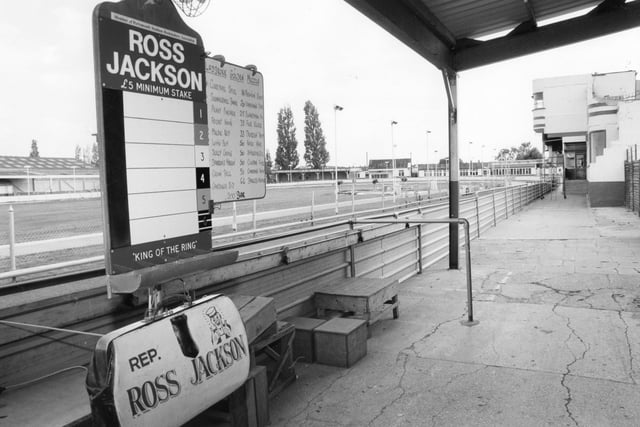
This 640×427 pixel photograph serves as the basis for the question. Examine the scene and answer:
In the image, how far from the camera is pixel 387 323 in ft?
20.2

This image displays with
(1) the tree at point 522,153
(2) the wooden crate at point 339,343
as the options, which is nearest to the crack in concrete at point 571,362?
(2) the wooden crate at point 339,343

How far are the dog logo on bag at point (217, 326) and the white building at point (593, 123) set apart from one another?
25451 millimetres

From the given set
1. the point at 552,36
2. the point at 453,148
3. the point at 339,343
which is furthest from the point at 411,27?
the point at 339,343

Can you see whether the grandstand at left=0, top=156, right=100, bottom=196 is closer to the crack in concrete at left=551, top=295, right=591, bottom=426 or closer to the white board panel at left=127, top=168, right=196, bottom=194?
the white board panel at left=127, top=168, right=196, bottom=194

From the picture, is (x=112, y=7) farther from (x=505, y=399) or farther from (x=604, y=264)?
(x=604, y=264)

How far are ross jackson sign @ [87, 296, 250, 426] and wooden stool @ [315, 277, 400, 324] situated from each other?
7.97ft

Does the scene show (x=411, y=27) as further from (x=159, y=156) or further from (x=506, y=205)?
(x=506, y=205)

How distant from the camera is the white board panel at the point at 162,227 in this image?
293 cm

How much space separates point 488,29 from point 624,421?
6567 millimetres

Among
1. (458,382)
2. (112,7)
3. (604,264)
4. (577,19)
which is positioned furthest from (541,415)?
(604,264)

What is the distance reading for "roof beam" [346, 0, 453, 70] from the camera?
562 cm

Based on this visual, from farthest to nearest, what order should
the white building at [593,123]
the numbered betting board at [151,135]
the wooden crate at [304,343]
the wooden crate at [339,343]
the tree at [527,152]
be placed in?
the tree at [527,152]
the white building at [593,123]
the wooden crate at [304,343]
the wooden crate at [339,343]
the numbered betting board at [151,135]

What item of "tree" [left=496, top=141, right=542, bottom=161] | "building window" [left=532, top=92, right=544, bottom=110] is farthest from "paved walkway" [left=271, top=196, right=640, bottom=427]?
"tree" [left=496, top=141, right=542, bottom=161]

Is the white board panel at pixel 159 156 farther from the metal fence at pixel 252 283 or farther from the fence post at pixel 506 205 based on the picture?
the fence post at pixel 506 205
